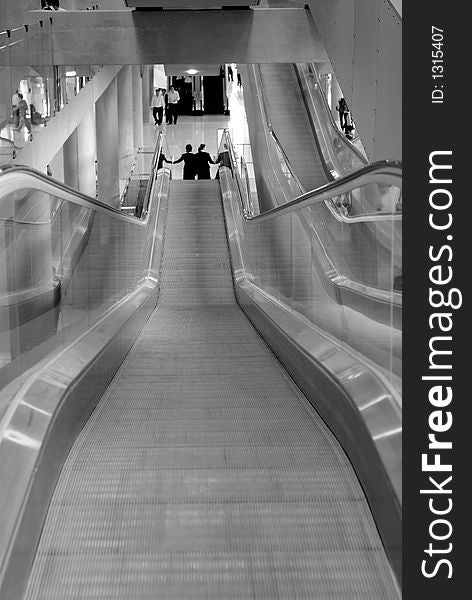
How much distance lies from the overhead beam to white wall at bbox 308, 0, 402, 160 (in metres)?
1.25

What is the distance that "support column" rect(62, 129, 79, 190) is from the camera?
841 inches

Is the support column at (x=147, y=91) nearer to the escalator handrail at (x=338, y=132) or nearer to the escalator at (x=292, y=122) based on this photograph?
the escalator at (x=292, y=122)

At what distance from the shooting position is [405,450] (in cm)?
249

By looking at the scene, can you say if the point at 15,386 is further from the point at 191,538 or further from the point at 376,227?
the point at 376,227

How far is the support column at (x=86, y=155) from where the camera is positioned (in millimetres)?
20703

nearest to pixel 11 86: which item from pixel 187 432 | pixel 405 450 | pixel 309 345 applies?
pixel 309 345

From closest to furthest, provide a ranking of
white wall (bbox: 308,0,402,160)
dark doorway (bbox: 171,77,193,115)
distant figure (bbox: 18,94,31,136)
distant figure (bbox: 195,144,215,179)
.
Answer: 1. white wall (bbox: 308,0,402,160)
2. distant figure (bbox: 18,94,31,136)
3. distant figure (bbox: 195,144,215,179)
4. dark doorway (bbox: 171,77,193,115)

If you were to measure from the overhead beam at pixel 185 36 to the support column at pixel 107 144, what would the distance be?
985cm

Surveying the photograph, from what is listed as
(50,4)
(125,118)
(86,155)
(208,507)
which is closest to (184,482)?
(208,507)

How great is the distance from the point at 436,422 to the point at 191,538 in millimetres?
852

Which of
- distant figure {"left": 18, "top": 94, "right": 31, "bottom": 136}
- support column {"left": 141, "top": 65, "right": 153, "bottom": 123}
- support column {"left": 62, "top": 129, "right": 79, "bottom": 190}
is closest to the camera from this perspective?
distant figure {"left": 18, "top": 94, "right": 31, "bottom": 136}

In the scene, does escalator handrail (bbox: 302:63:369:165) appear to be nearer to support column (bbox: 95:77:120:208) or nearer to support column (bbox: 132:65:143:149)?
support column (bbox: 95:77:120:208)

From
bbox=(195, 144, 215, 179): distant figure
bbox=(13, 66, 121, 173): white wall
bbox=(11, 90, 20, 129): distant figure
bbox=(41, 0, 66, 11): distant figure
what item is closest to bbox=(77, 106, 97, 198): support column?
bbox=(13, 66, 121, 173): white wall

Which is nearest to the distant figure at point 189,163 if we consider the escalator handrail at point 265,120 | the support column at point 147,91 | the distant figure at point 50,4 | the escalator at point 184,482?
the escalator handrail at point 265,120
